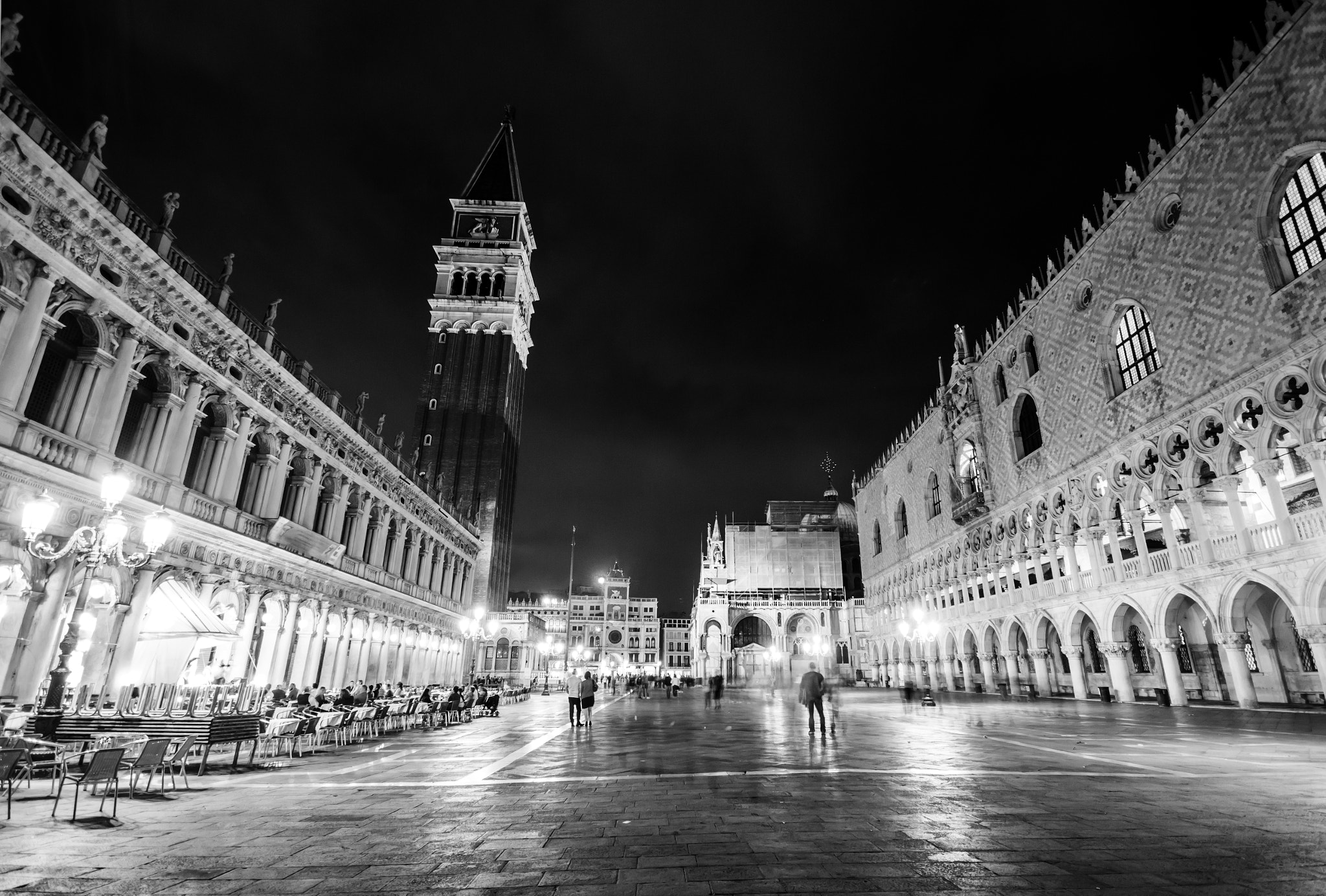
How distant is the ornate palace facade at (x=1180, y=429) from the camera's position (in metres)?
18.0

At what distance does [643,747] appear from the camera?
12.4m

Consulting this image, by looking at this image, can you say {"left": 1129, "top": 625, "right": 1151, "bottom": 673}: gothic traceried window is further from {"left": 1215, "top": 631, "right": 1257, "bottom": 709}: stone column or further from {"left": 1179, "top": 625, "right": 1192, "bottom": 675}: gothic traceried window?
{"left": 1215, "top": 631, "right": 1257, "bottom": 709}: stone column

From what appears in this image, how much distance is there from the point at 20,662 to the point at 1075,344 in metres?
37.1

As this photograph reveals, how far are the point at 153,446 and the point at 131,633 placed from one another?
4905mm

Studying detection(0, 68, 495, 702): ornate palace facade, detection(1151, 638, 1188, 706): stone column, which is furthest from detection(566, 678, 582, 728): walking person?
detection(1151, 638, 1188, 706): stone column

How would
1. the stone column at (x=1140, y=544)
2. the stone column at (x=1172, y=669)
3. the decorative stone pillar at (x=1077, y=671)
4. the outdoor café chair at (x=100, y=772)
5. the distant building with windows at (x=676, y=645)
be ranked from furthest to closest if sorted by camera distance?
1. the distant building with windows at (x=676, y=645)
2. the decorative stone pillar at (x=1077, y=671)
3. the stone column at (x=1140, y=544)
4. the stone column at (x=1172, y=669)
5. the outdoor café chair at (x=100, y=772)

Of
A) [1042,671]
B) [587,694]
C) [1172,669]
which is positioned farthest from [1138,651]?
[587,694]

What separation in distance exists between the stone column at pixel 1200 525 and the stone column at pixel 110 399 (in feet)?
105

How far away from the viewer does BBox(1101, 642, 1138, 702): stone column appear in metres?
25.4

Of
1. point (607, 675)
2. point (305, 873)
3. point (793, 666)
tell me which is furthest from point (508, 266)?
point (305, 873)

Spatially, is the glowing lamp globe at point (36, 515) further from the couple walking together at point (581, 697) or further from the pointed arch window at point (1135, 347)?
the pointed arch window at point (1135, 347)

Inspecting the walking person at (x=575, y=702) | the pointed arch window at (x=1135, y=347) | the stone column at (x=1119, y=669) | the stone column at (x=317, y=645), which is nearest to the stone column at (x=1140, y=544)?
the stone column at (x=1119, y=669)

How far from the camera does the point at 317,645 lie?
960 inches

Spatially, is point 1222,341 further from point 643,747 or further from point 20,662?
point 20,662
